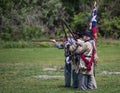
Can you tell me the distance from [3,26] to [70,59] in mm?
40829

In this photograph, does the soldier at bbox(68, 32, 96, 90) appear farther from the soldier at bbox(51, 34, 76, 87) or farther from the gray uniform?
the soldier at bbox(51, 34, 76, 87)

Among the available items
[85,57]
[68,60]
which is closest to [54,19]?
[68,60]

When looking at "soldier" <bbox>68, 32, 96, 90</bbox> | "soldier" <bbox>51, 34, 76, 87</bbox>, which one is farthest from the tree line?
"soldier" <bbox>68, 32, 96, 90</bbox>

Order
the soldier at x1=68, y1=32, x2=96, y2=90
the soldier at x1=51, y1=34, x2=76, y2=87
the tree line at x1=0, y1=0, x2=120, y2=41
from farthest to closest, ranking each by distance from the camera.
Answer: the tree line at x1=0, y1=0, x2=120, y2=41 → the soldier at x1=51, y1=34, x2=76, y2=87 → the soldier at x1=68, y1=32, x2=96, y2=90

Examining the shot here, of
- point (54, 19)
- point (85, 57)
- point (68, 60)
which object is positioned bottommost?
point (54, 19)

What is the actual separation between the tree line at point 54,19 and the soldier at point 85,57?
38.5m

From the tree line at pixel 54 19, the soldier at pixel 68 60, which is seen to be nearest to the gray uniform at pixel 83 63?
the soldier at pixel 68 60

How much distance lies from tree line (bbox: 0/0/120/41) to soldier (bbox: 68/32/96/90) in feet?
126

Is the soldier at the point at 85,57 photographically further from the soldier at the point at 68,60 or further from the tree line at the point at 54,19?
the tree line at the point at 54,19

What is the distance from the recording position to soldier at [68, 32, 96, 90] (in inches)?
653

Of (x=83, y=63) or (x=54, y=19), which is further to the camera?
(x=54, y=19)

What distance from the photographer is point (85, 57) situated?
16656mm

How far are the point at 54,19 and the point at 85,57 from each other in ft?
149

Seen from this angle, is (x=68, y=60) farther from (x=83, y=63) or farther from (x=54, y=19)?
(x=54, y=19)
